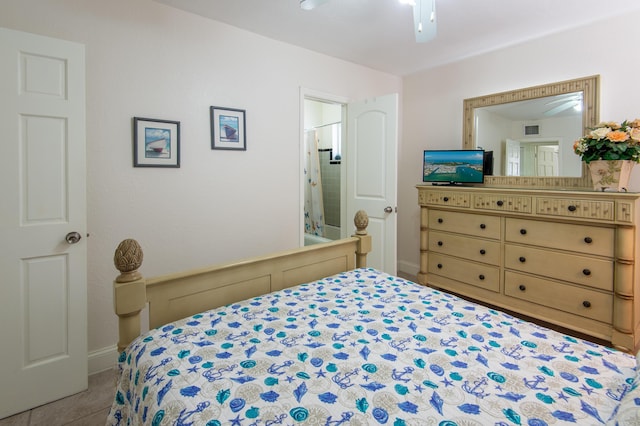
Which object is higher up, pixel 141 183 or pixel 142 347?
pixel 141 183

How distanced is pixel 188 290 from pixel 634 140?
2.97m

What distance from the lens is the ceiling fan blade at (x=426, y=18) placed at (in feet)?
6.32

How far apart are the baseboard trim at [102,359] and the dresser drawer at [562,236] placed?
10.3 ft

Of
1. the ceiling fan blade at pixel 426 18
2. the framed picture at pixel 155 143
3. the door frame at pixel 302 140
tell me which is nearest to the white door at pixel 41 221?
the framed picture at pixel 155 143

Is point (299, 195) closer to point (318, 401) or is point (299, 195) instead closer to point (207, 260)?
point (207, 260)

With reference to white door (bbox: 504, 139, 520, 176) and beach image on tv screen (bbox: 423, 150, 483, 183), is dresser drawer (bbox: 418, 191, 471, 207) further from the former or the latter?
white door (bbox: 504, 139, 520, 176)

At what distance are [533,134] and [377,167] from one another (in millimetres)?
1424

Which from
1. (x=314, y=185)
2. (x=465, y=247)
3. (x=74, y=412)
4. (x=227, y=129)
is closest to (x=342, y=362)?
(x=74, y=412)

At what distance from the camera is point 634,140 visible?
7.56ft

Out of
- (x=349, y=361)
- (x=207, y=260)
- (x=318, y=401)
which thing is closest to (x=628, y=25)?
(x=349, y=361)

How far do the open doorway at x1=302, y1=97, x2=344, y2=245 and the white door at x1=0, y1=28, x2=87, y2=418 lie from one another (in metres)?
2.98

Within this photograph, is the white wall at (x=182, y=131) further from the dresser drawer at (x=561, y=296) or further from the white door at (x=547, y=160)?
the white door at (x=547, y=160)

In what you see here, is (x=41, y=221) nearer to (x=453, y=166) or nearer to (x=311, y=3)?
(x=311, y=3)

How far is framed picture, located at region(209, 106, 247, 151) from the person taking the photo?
265 centimetres
